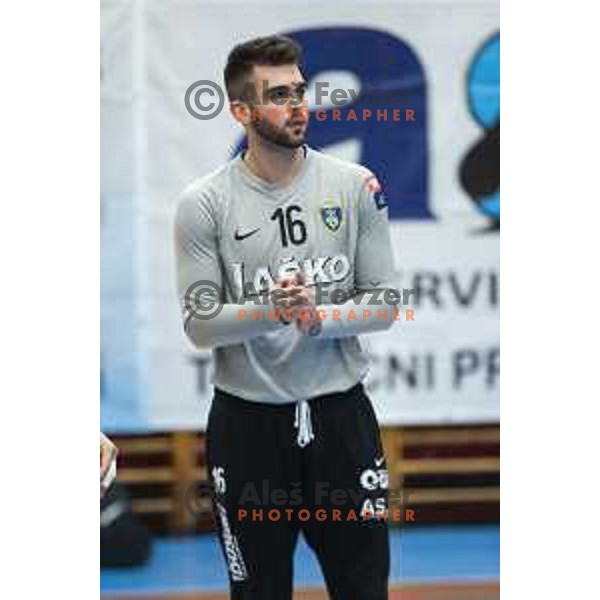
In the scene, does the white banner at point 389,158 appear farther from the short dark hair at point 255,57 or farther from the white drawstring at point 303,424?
the white drawstring at point 303,424

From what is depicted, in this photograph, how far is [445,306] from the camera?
3686mm

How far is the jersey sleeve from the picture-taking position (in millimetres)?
2781

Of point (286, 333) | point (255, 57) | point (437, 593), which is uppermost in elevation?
point (255, 57)

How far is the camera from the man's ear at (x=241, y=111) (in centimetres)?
280

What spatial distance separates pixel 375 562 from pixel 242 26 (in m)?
1.31

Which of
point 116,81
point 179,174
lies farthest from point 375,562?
point 116,81

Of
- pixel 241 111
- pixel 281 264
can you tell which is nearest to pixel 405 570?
pixel 281 264

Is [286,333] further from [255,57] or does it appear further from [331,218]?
[255,57]

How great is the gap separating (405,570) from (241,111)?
1390mm

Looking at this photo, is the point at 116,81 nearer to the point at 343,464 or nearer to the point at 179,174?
the point at 179,174

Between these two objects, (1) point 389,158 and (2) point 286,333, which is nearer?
(2) point 286,333

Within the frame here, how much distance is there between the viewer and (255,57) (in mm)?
2785

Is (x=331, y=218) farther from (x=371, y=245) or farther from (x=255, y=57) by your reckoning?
(x=255, y=57)

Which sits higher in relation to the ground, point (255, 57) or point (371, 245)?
point (255, 57)
